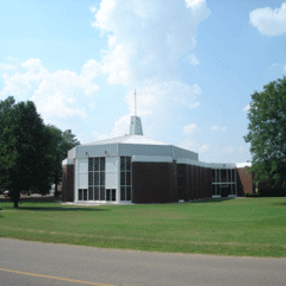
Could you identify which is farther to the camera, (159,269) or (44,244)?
(44,244)

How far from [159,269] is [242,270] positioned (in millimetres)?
1963

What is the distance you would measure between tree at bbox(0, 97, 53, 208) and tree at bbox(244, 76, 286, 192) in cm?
2555

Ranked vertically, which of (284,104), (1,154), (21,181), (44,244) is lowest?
(44,244)

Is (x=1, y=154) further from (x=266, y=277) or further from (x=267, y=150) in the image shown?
(x=266, y=277)

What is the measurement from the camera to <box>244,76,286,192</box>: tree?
3969 centimetres

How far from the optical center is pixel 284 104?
39.3 m

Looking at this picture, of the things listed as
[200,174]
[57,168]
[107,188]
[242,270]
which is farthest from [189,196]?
[242,270]

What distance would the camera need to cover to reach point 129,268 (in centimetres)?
806

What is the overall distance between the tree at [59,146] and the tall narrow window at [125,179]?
26.7 meters

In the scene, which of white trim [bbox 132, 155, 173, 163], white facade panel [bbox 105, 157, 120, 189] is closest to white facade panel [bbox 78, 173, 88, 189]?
white facade panel [bbox 105, 157, 120, 189]

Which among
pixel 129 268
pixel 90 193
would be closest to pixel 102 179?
pixel 90 193

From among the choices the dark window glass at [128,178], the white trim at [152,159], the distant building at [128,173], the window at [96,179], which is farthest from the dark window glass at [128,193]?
the white trim at [152,159]

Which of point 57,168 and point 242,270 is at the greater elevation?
point 57,168

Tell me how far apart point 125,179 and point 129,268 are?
38.2 meters
